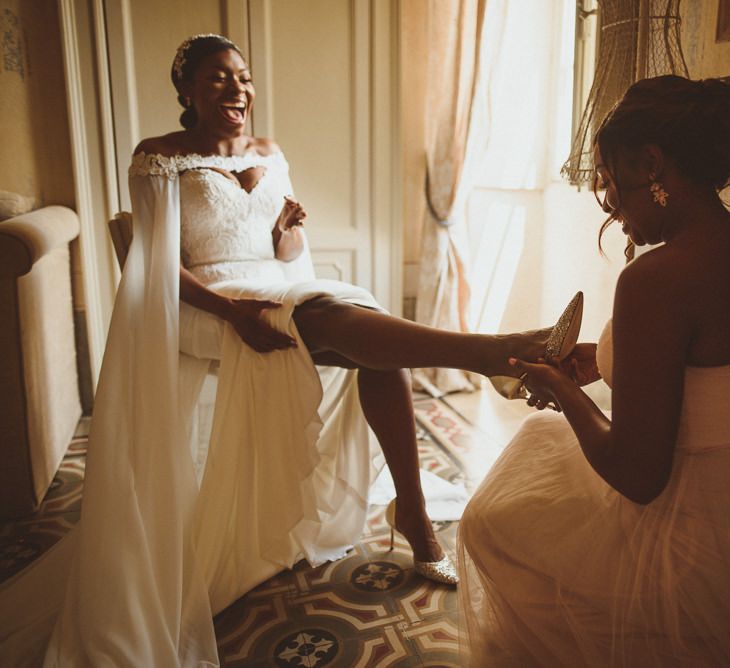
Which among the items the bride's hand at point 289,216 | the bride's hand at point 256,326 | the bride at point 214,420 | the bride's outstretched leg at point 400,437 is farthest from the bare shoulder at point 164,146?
the bride's outstretched leg at point 400,437

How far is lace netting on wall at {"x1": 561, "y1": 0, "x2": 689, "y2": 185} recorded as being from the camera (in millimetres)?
1619

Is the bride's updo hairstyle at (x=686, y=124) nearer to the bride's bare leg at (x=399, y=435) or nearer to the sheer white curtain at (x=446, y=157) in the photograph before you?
the bride's bare leg at (x=399, y=435)

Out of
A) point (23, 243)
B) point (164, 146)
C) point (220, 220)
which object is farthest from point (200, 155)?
point (23, 243)

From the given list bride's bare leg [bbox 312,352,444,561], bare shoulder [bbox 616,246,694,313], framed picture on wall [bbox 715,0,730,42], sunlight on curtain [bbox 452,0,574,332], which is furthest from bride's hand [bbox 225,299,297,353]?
sunlight on curtain [bbox 452,0,574,332]

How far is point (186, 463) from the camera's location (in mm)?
1750

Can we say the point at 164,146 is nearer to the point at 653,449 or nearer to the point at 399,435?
the point at 399,435

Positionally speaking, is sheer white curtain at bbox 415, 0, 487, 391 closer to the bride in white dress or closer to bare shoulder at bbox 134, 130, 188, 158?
bare shoulder at bbox 134, 130, 188, 158

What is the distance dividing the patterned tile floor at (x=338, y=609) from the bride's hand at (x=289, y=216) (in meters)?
1.03

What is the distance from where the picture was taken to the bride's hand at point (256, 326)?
1.79m

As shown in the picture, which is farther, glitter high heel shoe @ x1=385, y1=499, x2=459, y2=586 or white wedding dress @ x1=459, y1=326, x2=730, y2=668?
glitter high heel shoe @ x1=385, y1=499, x2=459, y2=586

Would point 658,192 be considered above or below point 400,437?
above

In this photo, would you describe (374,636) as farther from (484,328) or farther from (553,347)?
(484,328)

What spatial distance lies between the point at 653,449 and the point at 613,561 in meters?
0.19

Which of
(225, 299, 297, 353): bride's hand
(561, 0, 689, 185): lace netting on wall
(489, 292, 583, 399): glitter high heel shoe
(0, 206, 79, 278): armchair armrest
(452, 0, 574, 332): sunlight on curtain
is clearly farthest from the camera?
(452, 0, 574, 332): sunlight on curtain
